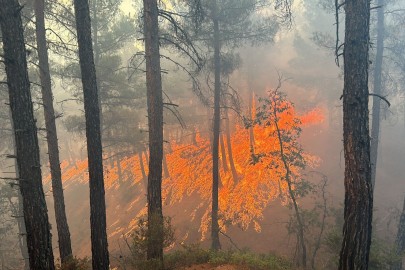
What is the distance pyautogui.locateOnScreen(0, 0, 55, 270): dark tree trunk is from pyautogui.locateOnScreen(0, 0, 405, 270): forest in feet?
0.08

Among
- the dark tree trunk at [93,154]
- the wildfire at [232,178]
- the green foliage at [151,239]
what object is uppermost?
the dark tree trunk at [93,154]

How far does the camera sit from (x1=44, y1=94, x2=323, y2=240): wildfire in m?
14.8

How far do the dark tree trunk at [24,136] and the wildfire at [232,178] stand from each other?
6.22 metres

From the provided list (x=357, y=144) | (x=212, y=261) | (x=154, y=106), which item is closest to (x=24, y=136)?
(x=154, y=106)

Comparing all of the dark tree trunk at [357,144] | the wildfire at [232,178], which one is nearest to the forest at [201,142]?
the dark tree trunk at [357,144]

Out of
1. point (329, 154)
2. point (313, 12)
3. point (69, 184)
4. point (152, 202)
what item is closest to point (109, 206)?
point (69, 184)

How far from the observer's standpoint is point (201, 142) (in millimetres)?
25641

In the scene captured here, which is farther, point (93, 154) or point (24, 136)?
point (93, 154)

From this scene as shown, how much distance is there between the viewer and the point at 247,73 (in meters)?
22.2

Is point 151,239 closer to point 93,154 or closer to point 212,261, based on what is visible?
point 212,261

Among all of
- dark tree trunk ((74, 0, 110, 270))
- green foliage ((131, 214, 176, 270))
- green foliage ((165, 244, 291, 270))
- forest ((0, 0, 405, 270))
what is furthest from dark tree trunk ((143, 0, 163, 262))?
dark tree trunk ((74, 0, 110, 270))

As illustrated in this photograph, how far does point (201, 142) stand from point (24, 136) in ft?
70.1

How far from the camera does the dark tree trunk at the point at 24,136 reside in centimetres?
442

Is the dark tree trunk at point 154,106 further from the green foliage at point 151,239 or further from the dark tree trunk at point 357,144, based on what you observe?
the dark tree trunk at point 357,144
